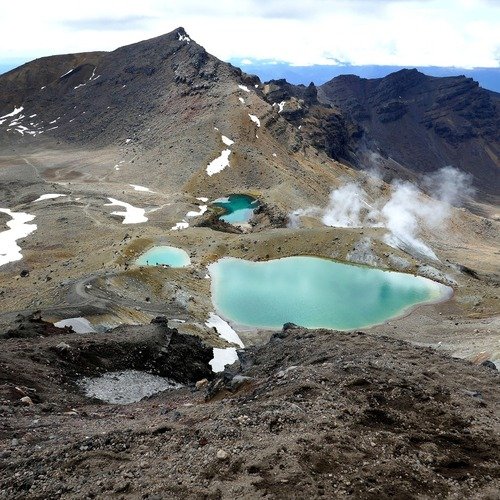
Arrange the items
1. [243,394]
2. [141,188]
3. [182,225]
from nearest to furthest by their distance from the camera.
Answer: [243,394], [182,225], [141,188]

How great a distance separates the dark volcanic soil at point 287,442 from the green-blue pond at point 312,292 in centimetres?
3602

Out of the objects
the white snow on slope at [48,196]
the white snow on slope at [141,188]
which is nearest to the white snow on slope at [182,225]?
the white snow on slope at [141,188]

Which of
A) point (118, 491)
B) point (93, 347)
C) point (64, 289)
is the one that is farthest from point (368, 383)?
point (64, 289)

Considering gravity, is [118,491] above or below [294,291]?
above

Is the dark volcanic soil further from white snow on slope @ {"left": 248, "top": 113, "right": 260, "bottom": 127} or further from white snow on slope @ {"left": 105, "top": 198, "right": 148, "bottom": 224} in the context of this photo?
white snow on slope @ {"left": 248, "top": 113, "right": 260, "bottom": 127}

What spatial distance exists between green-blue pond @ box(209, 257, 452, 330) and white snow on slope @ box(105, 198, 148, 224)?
43.3 m

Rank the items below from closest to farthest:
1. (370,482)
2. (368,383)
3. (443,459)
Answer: (370,482)
(443,459)
(368,383)

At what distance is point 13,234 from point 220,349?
74.5 meters

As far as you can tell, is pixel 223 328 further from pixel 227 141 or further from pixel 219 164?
pixel 227 141

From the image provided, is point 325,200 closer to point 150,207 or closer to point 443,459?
point 150,207

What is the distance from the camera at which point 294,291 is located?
6981 centimetres

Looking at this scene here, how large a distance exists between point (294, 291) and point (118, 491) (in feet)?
178

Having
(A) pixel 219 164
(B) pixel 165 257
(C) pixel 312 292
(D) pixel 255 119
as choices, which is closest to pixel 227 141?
(A) pixel 219 164

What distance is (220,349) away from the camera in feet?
161
